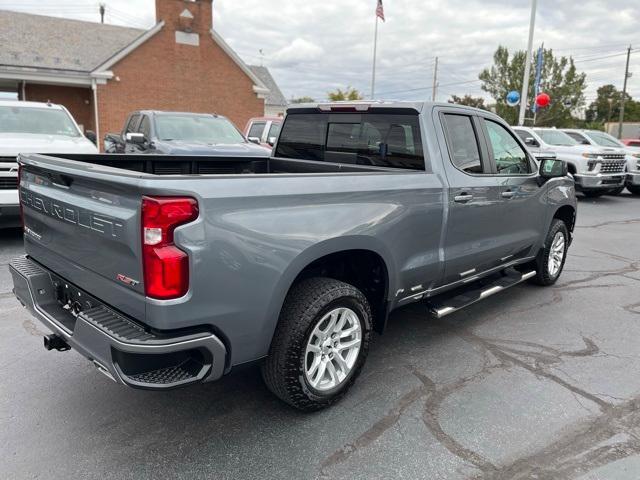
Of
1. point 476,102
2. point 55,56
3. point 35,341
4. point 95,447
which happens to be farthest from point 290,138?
point 476,102

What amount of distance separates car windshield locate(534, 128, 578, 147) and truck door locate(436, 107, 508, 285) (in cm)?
1150

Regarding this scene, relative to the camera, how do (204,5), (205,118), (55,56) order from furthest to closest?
(204,5)
(55,56)
(205,118)

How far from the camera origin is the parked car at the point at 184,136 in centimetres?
946

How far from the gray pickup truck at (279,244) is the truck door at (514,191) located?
2 centimetres

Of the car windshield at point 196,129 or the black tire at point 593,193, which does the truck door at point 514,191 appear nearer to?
the car windshield at point 196,129

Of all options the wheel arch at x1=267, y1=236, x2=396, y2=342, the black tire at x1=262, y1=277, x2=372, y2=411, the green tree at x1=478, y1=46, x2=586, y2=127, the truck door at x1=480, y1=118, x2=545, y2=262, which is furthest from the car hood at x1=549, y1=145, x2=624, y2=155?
the green tree at x1=478, y1=46, x2=586, y2=127

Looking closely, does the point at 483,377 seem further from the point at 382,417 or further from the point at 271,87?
the point at 271,87

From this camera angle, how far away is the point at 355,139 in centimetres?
419

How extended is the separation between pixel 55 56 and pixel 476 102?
42605mm

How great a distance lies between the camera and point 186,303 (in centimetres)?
232

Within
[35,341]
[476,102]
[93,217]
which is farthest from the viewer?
[476,102]

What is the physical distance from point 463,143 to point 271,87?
32.8 meters

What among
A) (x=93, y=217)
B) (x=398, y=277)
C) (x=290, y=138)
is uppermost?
(x=290, y=138)

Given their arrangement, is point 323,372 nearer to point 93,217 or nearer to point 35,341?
point 93,217
